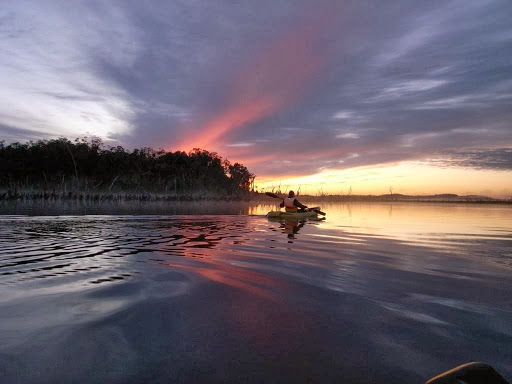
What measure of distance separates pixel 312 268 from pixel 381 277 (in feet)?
4.35

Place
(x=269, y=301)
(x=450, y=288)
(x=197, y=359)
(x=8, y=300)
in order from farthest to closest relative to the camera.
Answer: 1. (x=450, y=288)
2. (x=269, y=301)
3. (x=8, y=300)
4. (x=197, y=359)

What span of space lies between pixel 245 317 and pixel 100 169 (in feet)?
211

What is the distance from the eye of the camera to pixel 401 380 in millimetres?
2652

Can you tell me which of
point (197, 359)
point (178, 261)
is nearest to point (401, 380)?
point (197, 359)

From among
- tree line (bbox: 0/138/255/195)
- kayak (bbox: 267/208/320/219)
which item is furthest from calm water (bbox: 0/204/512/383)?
tree line (bbox: 0/138/255/195)

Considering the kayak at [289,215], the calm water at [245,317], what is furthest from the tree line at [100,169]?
the calm water at [245,317]

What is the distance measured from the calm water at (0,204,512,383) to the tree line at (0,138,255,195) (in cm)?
4667

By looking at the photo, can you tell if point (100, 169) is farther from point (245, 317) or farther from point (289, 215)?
point (245, 317)

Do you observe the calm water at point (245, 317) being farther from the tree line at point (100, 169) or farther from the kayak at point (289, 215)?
the tree line at point (100, 169)

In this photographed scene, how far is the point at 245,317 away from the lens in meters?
3.93

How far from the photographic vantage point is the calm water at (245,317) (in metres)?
2.80

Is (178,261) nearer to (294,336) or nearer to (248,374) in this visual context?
(294,336)

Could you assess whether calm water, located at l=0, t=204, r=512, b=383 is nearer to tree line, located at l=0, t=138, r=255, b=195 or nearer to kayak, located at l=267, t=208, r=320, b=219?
kayak, located at l=267, t=208, r=320, b=219

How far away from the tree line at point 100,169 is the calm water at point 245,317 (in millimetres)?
46671
